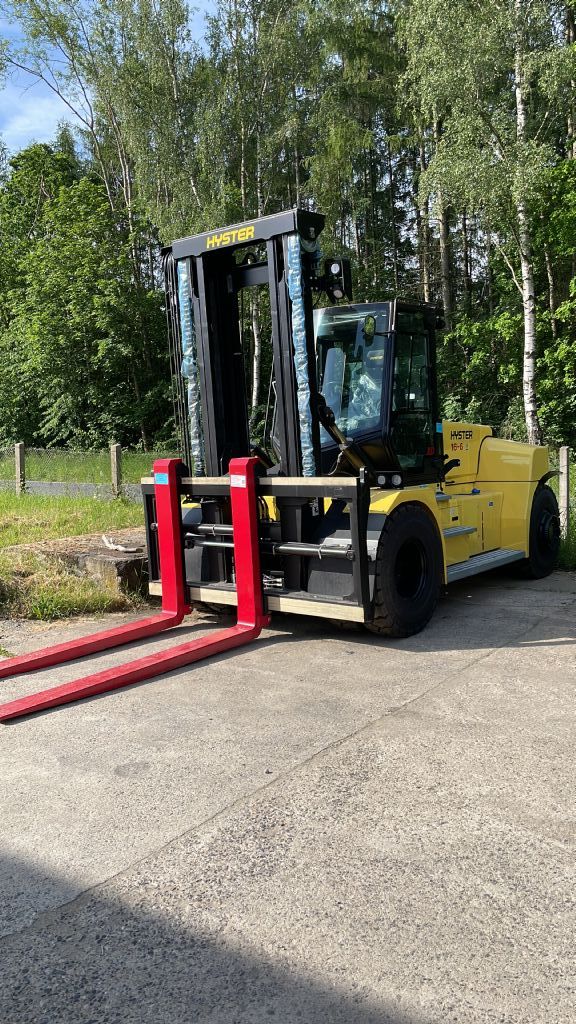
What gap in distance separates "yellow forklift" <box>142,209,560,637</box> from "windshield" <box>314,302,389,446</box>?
0.04 feet

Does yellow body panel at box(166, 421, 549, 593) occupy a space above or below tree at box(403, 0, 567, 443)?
below

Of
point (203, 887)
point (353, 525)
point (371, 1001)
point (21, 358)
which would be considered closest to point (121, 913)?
point (203, 887)

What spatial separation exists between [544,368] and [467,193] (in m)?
5.60

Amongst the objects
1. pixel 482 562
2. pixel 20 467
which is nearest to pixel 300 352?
pixel 482 562

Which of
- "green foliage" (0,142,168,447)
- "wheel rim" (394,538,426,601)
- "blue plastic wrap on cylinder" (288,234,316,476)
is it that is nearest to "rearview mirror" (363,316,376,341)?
"blue plastic wrap on cylinder" (288,234,316,476)

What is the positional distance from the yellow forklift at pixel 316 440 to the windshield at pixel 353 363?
0.04 ft

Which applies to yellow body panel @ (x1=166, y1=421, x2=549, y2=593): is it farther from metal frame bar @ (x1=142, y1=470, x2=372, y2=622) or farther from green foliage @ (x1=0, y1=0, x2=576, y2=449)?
green foliage @ (x1=0, y1=0, x2=576, y2=449)

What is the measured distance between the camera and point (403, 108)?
25.0 metres

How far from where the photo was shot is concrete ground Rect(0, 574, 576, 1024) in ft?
8.02

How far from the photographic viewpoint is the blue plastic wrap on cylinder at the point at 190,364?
22.6ft

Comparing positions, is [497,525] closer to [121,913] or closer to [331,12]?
[121,913]

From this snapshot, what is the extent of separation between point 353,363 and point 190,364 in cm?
143

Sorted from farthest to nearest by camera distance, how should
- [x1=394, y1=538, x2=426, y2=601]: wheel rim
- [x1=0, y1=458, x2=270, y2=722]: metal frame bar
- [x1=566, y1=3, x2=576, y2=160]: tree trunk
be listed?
[x1=566, y1=3, x2=576, y2=160]: tree trunk → [x1=394, y1=538, x2=426, y2=601]: wheel rim → [x1=0, y1=458, x2=270, y2=722]: metal frame bar

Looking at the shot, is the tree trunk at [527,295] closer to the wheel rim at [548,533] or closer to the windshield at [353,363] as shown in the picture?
the wheel rim at [548,533]
